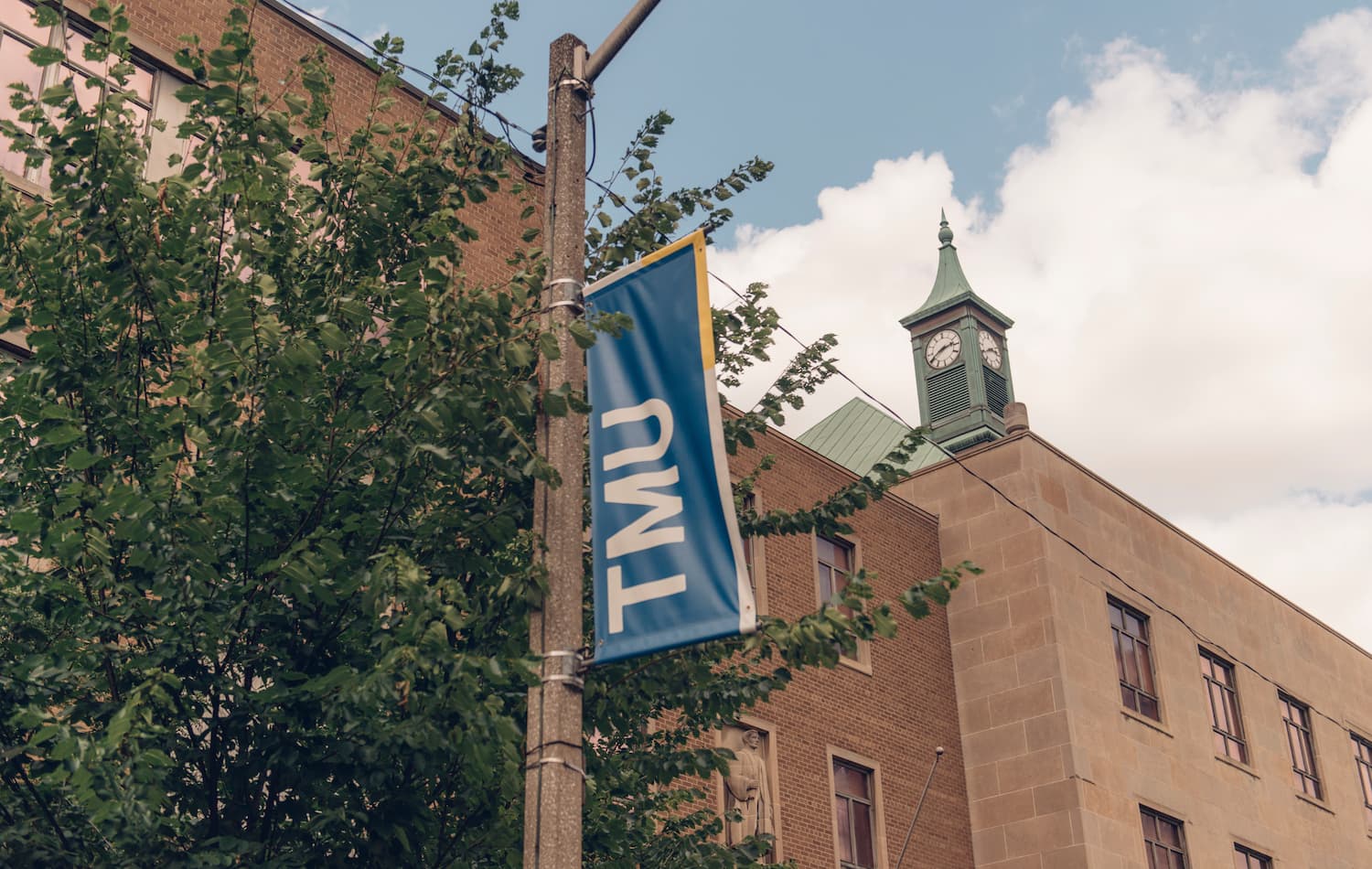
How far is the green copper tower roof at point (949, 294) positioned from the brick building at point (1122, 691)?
12766 millimetres

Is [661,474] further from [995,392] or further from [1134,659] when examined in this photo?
[995,392]

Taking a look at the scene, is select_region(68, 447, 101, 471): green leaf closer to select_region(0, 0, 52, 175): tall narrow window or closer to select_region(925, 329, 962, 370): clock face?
select_region(0, 0, 52, 175): tall narrow window

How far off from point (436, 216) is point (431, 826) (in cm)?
357

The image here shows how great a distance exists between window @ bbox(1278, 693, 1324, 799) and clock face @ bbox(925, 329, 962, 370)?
13400mm

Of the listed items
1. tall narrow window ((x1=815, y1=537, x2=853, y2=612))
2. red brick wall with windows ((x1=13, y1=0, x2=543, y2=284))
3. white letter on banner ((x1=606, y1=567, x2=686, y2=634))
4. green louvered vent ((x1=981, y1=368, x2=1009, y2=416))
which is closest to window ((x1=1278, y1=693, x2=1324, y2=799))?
tall narrow window ((x1=815, y1=537, x2=853, y2=612))

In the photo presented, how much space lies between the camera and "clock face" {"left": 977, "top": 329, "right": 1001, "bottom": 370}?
4172 cm

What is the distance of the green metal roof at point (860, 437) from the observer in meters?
36.1

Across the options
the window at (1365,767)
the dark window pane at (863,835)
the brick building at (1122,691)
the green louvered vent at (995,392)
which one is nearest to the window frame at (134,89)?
the dark window pane at (863,835)

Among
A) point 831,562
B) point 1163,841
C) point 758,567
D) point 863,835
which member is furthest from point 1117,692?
point 758,567

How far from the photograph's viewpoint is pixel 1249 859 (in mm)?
28047

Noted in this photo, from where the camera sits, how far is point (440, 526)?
→ 8680 millimetres

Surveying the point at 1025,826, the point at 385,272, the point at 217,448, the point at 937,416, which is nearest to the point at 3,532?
the point at 217,448

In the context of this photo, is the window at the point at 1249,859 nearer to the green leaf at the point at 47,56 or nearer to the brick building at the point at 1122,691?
the brick building at the point at 1122,691

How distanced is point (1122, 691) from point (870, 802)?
579 centimetres
